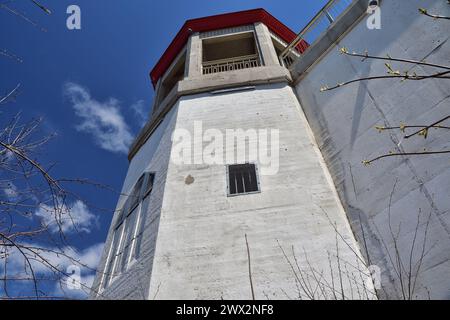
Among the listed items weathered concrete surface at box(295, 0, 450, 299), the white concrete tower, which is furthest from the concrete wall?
weathered concrete surface at box(295, 0, 450, 299)

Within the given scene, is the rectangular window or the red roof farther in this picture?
the red roof

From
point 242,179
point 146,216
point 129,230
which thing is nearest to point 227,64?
point 242,179

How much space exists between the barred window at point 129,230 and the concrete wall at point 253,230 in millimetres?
1097

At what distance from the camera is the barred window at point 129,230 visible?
22.0ft

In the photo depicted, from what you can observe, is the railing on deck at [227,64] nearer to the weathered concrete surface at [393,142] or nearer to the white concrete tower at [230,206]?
the white concrete tower at [230,206]

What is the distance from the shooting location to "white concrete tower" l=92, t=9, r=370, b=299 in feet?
16.6

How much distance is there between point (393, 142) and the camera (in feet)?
18.3

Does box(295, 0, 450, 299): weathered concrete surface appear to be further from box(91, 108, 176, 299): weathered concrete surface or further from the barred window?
the barred window

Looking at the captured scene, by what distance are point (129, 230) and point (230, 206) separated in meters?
2.96

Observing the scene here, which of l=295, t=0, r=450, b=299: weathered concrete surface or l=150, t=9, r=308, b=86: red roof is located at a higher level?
l=150, t=9, r=308, b=86: red roof

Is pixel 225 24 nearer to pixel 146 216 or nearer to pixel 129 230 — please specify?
pixel 146 216

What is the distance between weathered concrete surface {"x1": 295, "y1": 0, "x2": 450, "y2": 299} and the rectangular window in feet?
5.66
